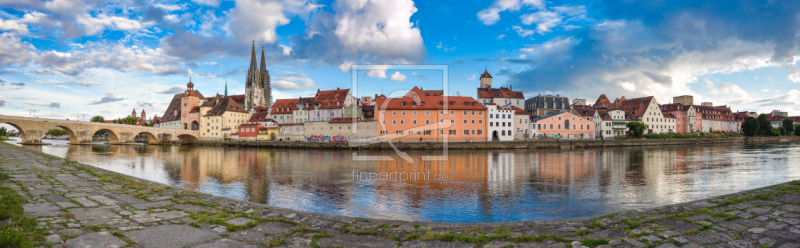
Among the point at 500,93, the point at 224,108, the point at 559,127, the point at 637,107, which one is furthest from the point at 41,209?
the point at 637,107

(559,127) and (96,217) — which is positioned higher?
(559,127)

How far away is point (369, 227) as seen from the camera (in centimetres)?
671

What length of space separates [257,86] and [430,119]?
82043mm

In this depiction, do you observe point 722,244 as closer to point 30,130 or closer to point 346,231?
point 346,231

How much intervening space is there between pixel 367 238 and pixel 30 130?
75.5m

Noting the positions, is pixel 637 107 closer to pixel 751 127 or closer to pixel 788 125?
pixel 751 127

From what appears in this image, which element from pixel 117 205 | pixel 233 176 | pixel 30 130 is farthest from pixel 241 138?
pixel 117 205

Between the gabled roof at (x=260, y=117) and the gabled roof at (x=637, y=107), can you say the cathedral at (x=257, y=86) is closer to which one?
the gabled roof at (x=260, y=117)

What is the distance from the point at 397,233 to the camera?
249 inches

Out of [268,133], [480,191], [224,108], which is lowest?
[480,191]

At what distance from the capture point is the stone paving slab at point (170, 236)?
530 centimetres

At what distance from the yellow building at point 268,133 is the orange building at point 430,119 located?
78.2ft

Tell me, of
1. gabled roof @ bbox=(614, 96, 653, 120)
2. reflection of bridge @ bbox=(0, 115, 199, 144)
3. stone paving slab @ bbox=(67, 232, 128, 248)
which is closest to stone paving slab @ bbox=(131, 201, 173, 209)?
stone paving slab @ bbox=(67, 232, 128, 248)

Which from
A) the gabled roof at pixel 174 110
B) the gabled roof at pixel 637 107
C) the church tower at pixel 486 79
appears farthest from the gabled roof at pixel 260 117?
the gabled roof at pixel 637 107
